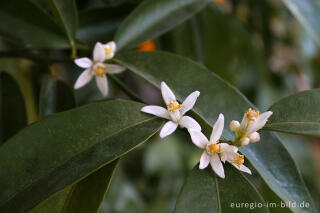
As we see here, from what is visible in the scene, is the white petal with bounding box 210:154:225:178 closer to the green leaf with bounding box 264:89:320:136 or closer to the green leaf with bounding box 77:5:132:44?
the green leaf with bounding box 264:89:320:136

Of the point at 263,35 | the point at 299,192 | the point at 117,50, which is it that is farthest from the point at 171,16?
the point at 263,35

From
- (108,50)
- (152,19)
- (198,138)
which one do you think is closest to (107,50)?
(108,50)

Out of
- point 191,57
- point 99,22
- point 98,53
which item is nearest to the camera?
point 98,53

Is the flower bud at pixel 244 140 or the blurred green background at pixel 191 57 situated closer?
the flower bud at pixel 244 140

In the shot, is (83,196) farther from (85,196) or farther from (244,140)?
(244,140)

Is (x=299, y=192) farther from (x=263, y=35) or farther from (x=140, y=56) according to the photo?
(x=263, y=35)

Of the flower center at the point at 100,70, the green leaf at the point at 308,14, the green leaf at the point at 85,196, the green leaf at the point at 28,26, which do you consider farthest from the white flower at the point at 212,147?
the green leaf at the point at 308,14

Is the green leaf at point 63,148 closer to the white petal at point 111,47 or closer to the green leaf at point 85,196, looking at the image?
the green leaf at point 85,196
